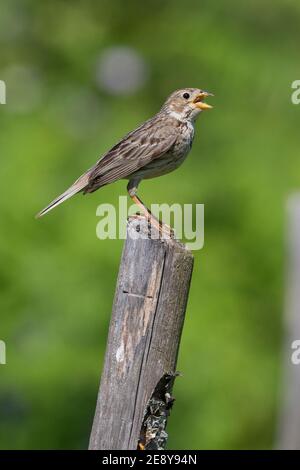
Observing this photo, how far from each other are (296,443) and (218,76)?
519 cm

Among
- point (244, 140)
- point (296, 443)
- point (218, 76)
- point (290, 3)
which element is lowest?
point (296, 443)

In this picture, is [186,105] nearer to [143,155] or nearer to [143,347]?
[143,155]

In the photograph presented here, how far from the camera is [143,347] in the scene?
587cm

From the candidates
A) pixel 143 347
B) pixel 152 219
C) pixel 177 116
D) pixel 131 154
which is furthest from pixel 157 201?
pixel 143 347

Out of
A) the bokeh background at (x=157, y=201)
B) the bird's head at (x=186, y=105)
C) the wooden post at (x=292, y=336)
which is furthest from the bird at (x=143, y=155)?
the bokeh background at (x=157, y=201)

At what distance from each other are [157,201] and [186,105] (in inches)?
67.0

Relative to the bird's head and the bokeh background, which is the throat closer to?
the bird's head

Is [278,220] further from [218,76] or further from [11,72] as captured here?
[11,72]

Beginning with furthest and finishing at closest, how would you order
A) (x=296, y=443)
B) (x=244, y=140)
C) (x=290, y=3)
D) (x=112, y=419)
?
1. (x=290, y=3)
2. (x=244, y=140)
3. (x=296, y=443)
4. (x=112, y=419)

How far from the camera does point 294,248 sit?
29.5 ft

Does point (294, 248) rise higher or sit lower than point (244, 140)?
lower

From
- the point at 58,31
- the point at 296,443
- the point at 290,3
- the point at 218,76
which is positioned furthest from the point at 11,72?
the point at 296,443

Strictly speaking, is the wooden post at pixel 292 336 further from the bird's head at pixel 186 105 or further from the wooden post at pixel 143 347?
the wooden post at pixel 143 347

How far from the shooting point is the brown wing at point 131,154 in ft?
25.1
